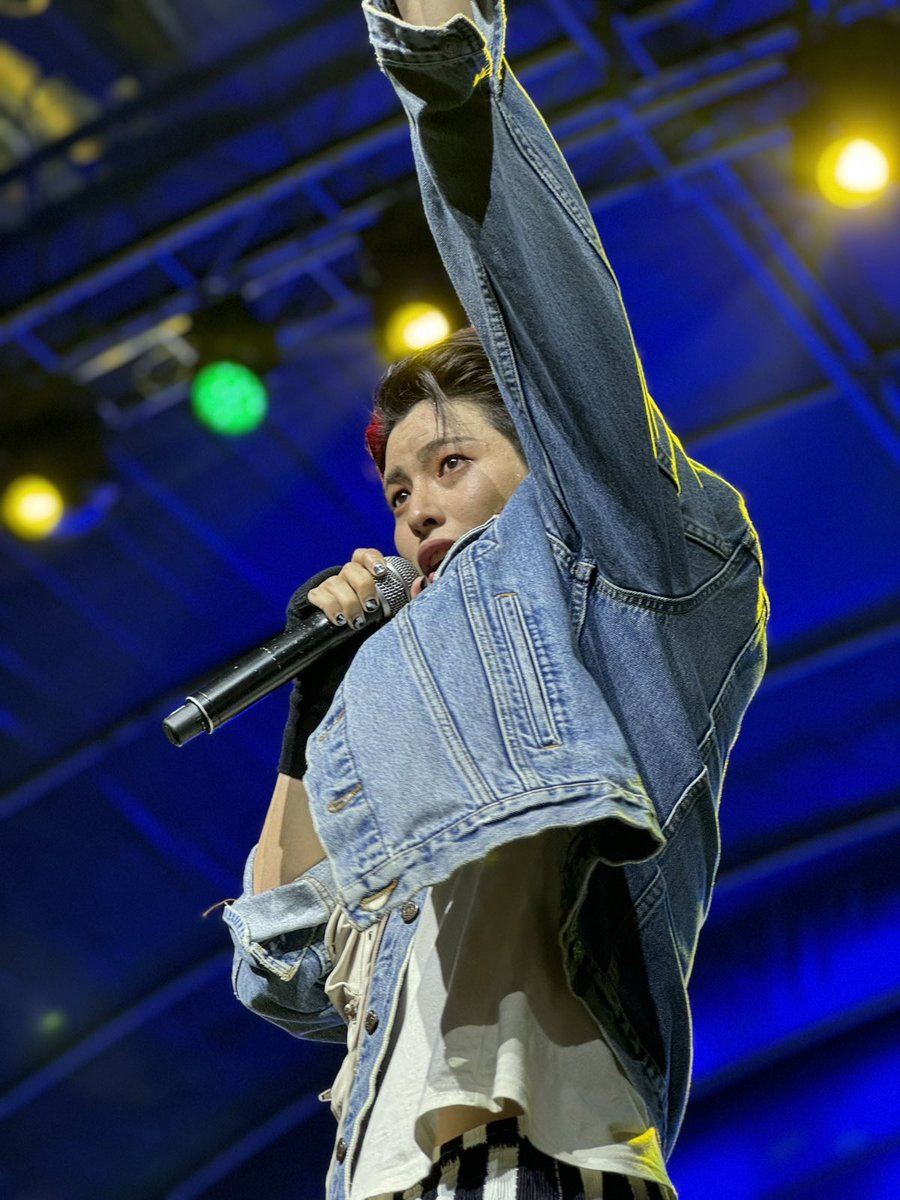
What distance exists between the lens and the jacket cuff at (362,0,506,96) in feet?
3.91

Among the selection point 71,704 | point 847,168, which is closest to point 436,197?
point 847,168

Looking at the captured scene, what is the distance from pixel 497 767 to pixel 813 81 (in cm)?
386

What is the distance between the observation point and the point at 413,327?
4953mm

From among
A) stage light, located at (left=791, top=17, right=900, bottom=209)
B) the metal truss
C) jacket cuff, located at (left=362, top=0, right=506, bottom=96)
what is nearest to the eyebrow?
jacket cuff, located at (left=362, top=0, right=506, bottom=96)

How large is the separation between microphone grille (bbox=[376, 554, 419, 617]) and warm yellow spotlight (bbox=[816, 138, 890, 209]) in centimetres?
319

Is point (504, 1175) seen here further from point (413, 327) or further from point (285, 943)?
point (413, 327)

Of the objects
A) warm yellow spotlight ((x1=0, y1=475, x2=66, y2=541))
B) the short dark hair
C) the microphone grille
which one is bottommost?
the microphone grille

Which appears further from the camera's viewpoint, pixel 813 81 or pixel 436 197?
pixel 813 81

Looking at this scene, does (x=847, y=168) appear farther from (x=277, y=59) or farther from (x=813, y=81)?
(x=277, y=59)

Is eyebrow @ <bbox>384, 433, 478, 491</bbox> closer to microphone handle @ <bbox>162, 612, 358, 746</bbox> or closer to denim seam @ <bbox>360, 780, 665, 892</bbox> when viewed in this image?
microphone handle @ <bbox>162, 612, 358, 746</bbox>

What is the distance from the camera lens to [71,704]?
19.7 feet

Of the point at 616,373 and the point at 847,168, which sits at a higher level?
the point at 847,168

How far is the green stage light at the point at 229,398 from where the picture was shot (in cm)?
530

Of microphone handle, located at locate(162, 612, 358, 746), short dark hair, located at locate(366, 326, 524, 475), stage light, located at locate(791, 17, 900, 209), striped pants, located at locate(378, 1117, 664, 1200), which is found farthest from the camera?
stage light, located at locate(791, 17, 900, 209)
